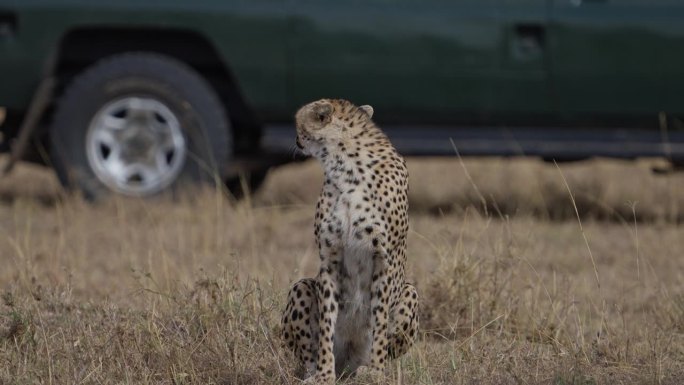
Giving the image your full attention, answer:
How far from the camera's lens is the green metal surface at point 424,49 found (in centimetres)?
849

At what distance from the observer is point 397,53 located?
28.0 feet

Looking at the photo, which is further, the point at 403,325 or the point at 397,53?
the point at 397,53

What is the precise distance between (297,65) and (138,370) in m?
4.18

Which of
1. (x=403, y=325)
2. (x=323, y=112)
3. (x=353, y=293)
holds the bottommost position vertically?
(x=403, y=325)

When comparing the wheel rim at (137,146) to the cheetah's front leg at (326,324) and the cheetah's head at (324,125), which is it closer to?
the cheetah's head at (324,125)

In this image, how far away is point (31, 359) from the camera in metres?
4.69

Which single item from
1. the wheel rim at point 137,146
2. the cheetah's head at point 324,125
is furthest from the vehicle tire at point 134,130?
the cheetah's head at point 324,125

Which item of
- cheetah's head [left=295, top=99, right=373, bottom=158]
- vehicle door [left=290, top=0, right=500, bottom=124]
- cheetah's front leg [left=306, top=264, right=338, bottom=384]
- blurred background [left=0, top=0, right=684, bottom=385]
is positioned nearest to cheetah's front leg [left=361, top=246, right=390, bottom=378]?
cheetah's front leg [left=306, top=264, right=338, bottom=384]

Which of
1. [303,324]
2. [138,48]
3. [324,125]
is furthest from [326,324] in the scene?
[138,48]

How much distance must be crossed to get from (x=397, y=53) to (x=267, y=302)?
368 centimetres

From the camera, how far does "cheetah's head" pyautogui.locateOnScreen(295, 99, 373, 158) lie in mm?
4785

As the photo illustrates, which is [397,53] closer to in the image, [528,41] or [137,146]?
[528,41]

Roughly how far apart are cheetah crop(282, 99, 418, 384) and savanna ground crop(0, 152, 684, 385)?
11 centimetres

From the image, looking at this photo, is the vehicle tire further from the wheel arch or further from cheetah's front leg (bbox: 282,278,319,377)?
cheetah's front leg (bbox: 282,278,319,377)
